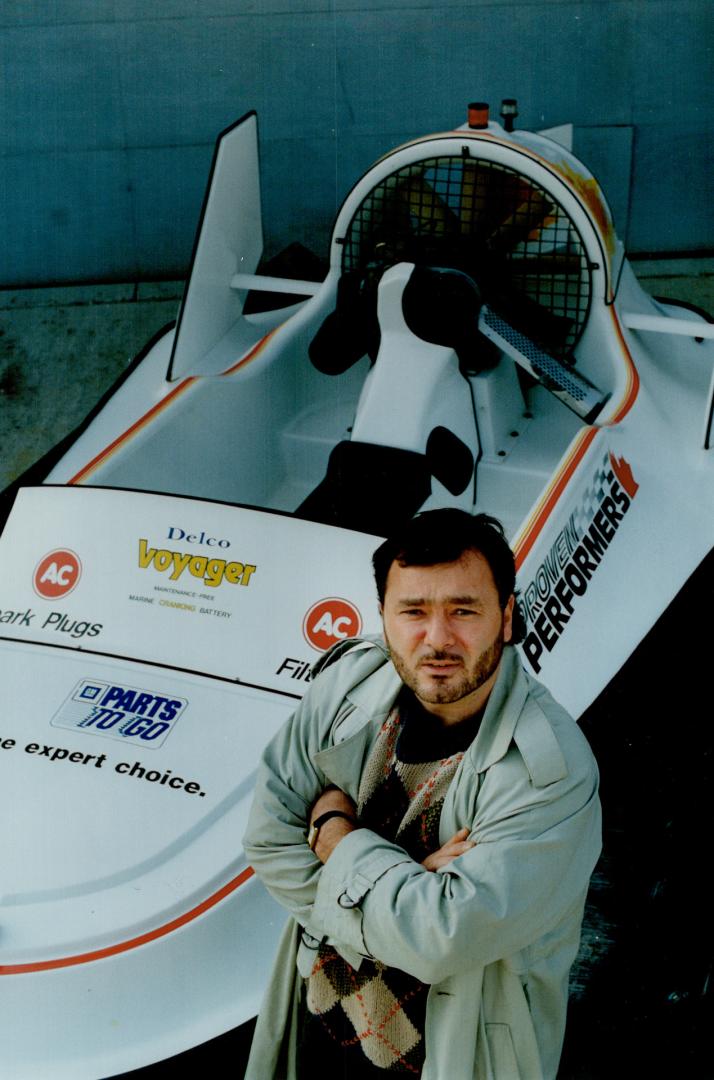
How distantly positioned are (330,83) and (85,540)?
12.5ft

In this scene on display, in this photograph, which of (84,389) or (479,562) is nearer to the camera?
(479,562)

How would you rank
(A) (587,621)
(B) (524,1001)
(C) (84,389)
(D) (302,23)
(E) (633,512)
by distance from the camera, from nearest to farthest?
(B) (524,1001)
(A) (587,621)
(E) (633,512)
(C) (84,389)
(D) (302,23)

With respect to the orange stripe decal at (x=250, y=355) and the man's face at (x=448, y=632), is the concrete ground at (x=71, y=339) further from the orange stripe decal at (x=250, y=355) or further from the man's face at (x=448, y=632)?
the man's face at (x=448, y=632)

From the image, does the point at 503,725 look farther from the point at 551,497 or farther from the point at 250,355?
the point at 250,355

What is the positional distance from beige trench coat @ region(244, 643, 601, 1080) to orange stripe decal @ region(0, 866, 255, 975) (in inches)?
22.8

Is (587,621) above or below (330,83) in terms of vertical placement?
below

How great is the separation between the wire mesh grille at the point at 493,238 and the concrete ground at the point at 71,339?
1874 mm

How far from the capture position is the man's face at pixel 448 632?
1.56 meters

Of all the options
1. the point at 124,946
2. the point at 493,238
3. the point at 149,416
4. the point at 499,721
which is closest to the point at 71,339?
the point at 149,416

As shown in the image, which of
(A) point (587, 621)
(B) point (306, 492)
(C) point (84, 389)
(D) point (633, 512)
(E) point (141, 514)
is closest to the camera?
(E) point (141, 514)

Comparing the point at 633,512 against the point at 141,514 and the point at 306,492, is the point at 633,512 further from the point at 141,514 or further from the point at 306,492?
the point at 141,514

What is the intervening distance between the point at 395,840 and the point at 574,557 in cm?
174

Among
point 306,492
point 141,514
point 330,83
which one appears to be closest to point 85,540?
point 141,514

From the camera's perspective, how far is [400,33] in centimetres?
582
